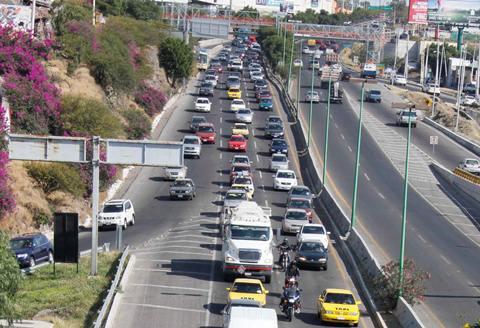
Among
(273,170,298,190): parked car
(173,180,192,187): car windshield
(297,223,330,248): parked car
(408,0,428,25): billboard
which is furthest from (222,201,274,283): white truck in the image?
(408,0,428,25): billboard

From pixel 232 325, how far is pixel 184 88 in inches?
3319

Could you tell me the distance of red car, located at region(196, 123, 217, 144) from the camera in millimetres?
78625

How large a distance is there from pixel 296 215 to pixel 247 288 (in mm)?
17573

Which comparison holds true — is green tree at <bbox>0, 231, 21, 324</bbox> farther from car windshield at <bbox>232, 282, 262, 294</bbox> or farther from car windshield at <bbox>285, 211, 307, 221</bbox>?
car windshield at <bbox>285, 211, 307, 221</bbox>

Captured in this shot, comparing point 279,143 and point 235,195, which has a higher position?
point 235,195

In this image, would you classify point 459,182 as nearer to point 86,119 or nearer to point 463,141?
point 463,141

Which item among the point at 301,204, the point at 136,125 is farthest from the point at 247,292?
the point at 136,125

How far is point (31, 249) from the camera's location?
38750 millimetres

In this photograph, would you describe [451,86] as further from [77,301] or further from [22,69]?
[77,301]

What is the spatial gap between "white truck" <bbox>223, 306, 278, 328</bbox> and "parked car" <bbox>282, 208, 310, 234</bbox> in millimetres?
22055

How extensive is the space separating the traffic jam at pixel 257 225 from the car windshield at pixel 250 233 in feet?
0.12

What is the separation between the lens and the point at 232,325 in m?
26.0

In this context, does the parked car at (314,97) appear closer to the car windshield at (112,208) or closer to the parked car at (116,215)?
the parked car at (116,215)

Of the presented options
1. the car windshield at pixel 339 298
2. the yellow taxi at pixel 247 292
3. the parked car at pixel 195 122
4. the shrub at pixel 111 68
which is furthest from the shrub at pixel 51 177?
the parked car at pixel 195 122
